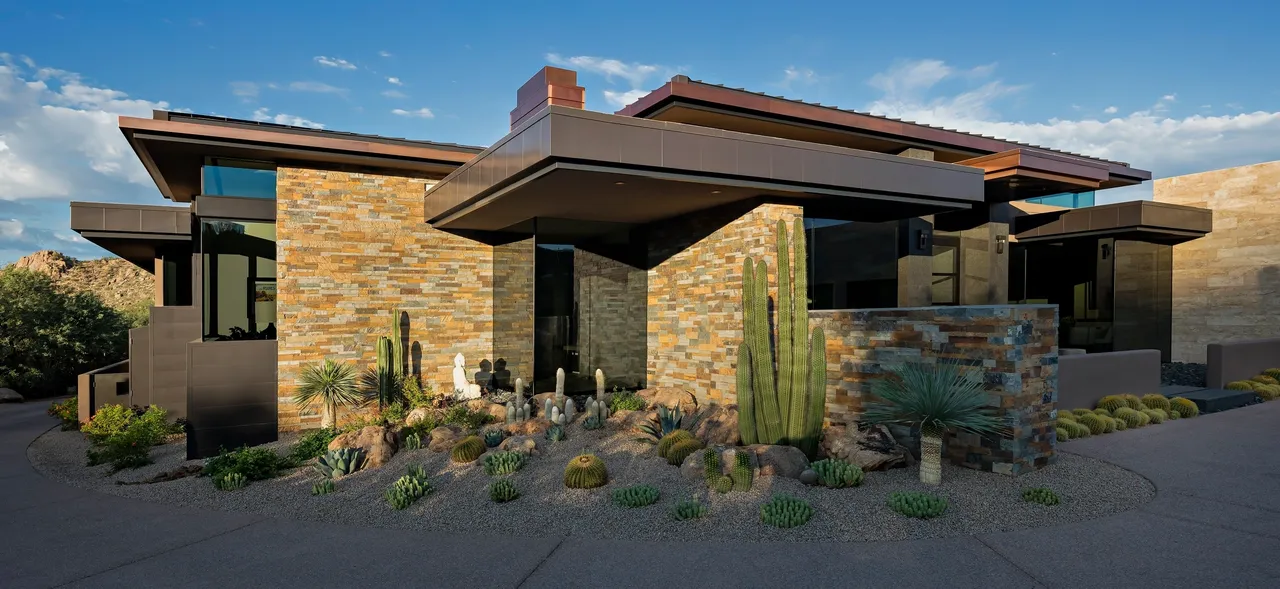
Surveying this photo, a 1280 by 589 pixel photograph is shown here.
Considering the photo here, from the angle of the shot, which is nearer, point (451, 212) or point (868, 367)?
point (868, 367)

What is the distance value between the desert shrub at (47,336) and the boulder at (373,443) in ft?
Result: 49.9

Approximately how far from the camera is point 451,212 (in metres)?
11.1

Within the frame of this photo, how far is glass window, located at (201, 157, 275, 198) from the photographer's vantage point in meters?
11.6

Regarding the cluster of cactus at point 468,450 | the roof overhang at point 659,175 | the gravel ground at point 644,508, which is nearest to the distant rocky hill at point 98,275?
the gravel ground at point 644,508

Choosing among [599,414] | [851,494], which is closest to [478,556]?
[851,494]

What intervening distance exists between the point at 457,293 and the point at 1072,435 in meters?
11.3

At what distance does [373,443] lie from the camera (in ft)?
29.7

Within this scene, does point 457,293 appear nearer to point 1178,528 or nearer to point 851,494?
point 851,494

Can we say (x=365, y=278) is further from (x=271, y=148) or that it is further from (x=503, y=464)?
(x=503, y=464)

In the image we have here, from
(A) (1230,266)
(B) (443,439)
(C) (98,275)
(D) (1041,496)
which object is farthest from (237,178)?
(C) (98,275)

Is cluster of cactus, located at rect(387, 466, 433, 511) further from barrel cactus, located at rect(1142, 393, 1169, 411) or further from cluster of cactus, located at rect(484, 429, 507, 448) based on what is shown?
barrel cactus, located at rect(1142, 393, 1169, 411)

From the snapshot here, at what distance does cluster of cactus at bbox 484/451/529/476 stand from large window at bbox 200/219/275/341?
21.5 ft

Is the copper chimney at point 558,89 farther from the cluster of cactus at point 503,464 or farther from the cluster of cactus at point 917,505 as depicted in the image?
the cluster of cactus at point 917,505

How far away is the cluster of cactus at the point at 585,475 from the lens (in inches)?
287
